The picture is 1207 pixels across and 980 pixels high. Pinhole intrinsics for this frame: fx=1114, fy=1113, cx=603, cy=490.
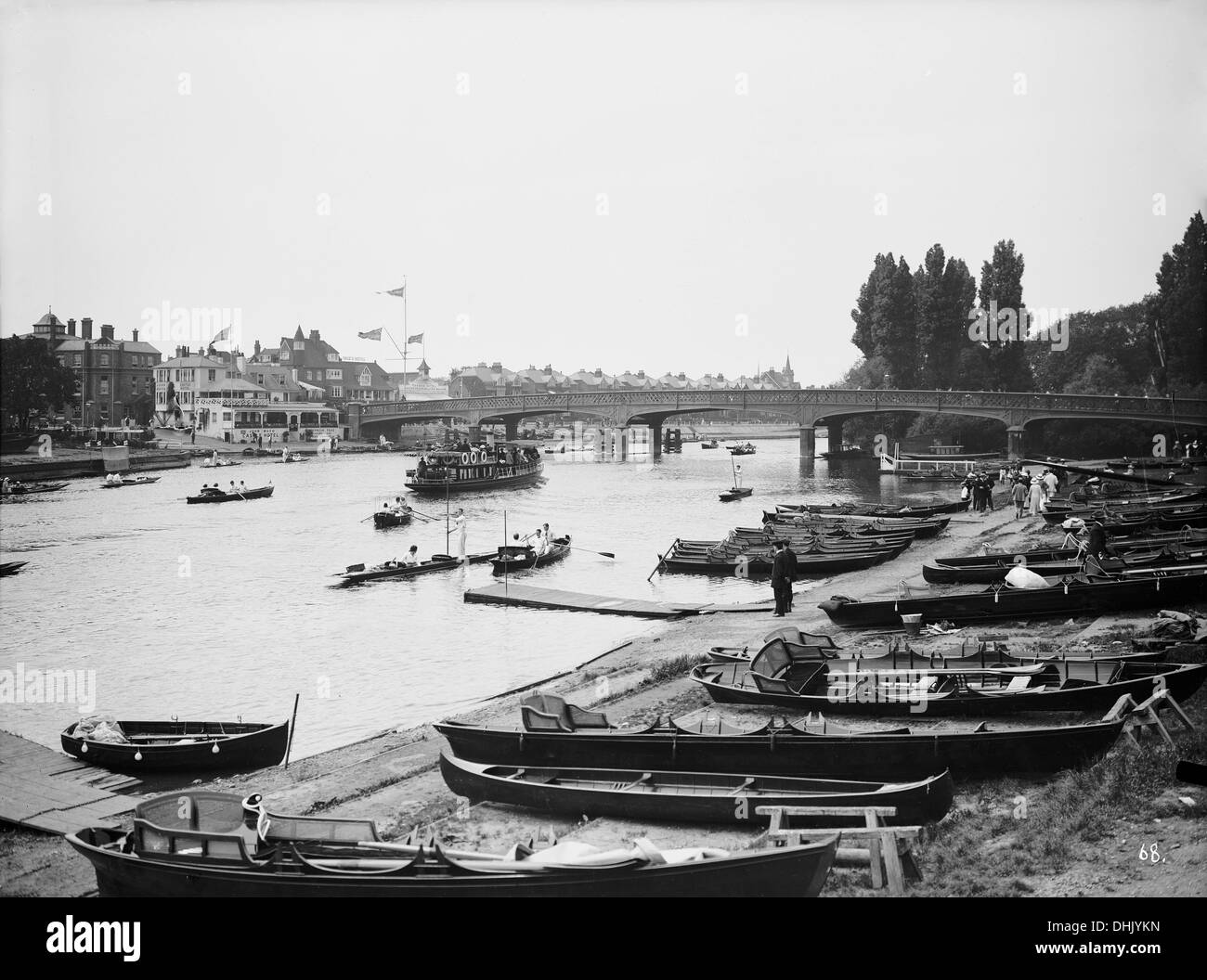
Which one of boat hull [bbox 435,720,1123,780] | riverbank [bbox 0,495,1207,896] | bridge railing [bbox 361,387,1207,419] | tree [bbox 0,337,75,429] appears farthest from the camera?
tree [bbox 0,337,75,429]

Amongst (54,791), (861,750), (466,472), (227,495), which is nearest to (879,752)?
(861,750)

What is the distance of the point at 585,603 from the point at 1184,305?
18389mm

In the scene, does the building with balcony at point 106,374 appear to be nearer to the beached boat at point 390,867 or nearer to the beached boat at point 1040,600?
the beached boat at point 1040,600

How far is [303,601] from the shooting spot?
3216 centimetres

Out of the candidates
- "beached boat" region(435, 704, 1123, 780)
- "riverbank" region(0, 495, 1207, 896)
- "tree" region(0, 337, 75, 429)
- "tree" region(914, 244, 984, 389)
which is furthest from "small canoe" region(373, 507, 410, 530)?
"tree" region(914, 244, 984, 389)

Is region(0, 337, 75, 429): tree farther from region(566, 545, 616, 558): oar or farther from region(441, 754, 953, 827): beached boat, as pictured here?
region(441, 754, 953, 827): beached boat

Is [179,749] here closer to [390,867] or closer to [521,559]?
[390,867]

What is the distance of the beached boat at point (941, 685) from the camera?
12.7 metres

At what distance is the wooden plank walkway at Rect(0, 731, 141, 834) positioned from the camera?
13.0 meters

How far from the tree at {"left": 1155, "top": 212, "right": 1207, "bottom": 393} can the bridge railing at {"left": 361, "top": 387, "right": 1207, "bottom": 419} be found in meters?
10.3

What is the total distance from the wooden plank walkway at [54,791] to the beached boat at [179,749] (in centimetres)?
21

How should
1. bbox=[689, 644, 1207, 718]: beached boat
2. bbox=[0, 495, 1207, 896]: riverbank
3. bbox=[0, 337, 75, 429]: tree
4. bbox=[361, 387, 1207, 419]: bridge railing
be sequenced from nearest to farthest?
bbox=[0, 495, 1207, 896]: riverbank
bbox=[689, 644, 1207, 718]: beached boat
bbox=[361, 387, 1207, 419]: bridge railing
bbox=[0, 337, 75, 429]: tree

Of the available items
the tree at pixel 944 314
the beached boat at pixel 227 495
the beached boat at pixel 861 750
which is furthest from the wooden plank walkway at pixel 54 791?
the tree at pixel 944 314
